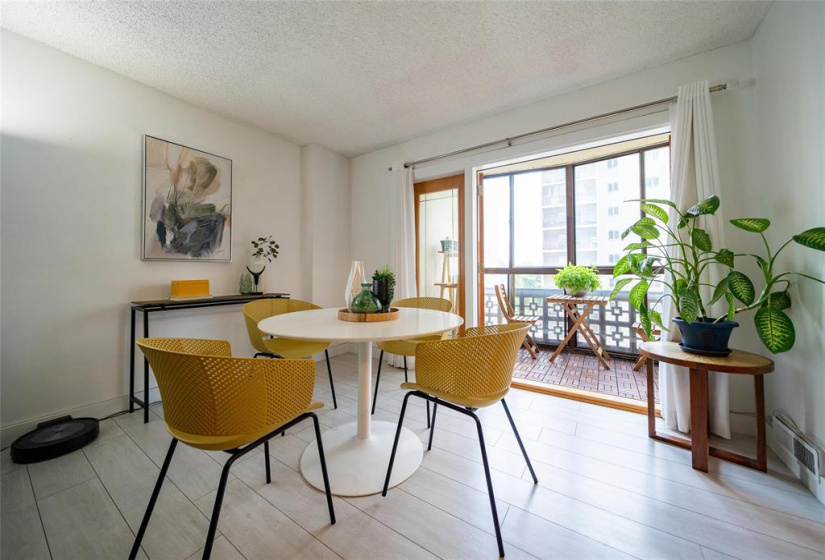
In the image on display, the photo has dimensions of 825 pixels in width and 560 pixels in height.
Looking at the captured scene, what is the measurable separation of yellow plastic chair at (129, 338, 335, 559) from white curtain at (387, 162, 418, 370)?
235 centimetres

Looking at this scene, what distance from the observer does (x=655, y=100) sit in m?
2.22

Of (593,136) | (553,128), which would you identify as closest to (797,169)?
(593,136)

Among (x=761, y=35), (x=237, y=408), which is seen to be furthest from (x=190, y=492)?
(x=761, y=35)

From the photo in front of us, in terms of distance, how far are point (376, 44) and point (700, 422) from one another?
3.02 m

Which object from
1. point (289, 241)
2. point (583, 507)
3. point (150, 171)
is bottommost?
point (583, 507)

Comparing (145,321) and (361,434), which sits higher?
(145,321)

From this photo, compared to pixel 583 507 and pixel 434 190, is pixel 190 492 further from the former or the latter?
pixel 434 190

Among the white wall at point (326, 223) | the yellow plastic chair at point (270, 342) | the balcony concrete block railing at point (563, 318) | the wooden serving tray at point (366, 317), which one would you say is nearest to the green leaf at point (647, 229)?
the wooden serving tray at point (366, 317)

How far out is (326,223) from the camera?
377 cm

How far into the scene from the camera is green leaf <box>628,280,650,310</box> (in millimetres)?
1962

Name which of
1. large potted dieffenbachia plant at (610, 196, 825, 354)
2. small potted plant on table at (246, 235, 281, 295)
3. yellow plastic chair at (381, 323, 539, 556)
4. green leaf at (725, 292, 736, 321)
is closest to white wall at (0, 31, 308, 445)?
small potted plant on table at (246, 235, 281, 295)

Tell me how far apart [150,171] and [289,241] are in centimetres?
138

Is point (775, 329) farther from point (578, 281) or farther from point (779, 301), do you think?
point (578, 281)

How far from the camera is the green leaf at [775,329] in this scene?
142 centimetres
